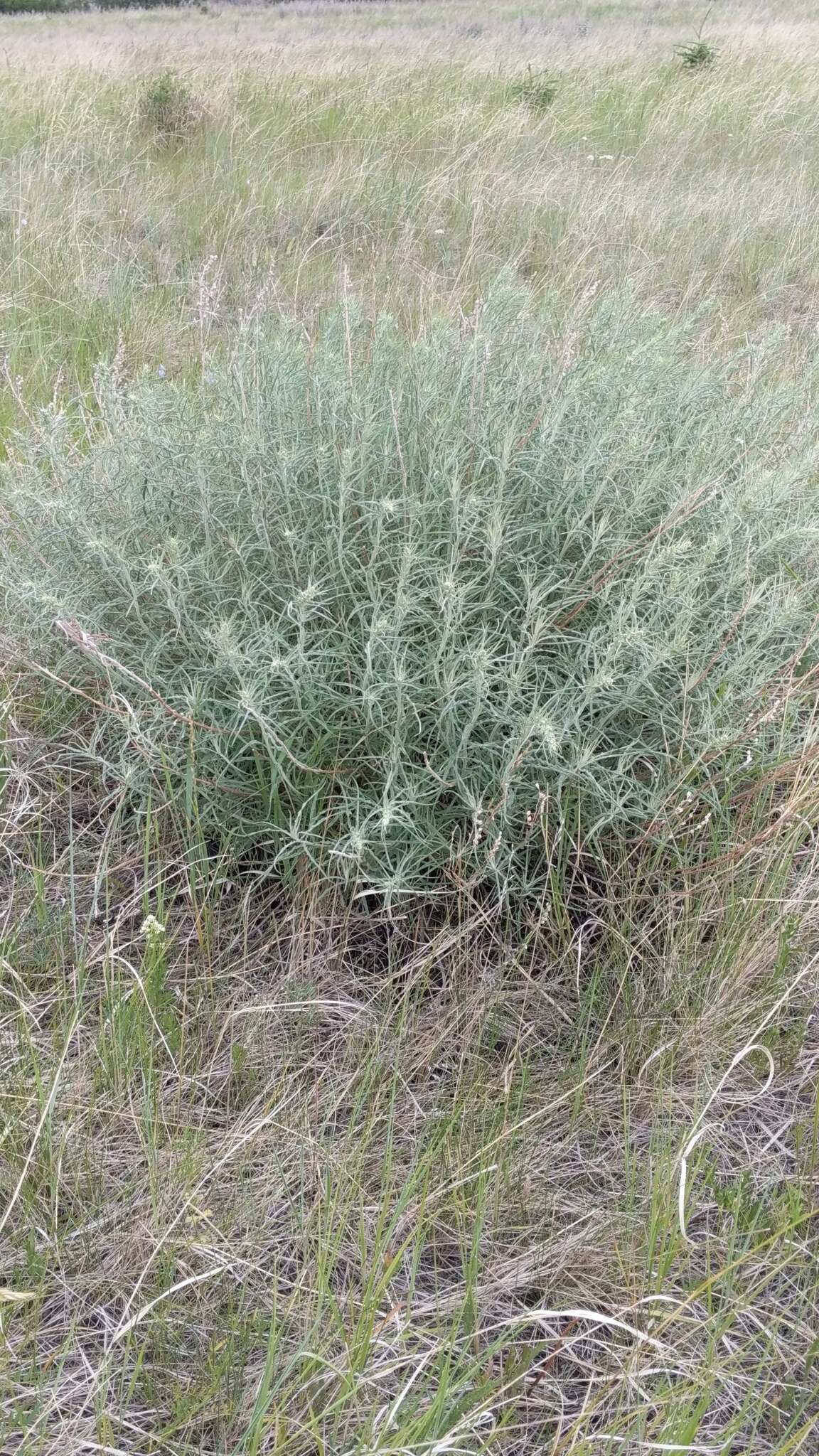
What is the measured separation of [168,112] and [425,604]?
576cm

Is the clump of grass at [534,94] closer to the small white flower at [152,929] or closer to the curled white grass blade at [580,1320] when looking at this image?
the small white flower at [152,929]

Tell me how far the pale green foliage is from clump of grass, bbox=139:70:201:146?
15.4ft

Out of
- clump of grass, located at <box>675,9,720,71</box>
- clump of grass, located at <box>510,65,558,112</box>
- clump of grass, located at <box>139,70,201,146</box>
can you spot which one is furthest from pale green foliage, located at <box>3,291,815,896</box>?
clump of grass, located at <box>675,9,720,71</box>

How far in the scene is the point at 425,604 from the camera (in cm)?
208

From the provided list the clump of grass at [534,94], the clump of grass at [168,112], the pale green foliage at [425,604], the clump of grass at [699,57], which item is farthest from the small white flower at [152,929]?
the clump of grass at [699,57]

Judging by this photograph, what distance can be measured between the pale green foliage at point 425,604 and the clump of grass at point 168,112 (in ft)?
15.4

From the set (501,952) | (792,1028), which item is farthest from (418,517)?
(792,1028)

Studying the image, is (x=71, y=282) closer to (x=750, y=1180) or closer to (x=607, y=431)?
(x=607, y=431)

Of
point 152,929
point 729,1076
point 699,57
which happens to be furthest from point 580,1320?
point 699,57

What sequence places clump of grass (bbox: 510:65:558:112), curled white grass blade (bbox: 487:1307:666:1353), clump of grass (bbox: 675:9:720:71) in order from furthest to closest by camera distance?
clump of grass (bbox: 675:9:720:71) < clump of grass (bbox: 510:65:558:112) < curled white grass blade (bbox: 487:1307:666:1353)

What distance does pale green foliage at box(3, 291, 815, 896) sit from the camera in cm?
182

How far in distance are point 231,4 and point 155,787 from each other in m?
46.4

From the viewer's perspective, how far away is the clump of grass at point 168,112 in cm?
614

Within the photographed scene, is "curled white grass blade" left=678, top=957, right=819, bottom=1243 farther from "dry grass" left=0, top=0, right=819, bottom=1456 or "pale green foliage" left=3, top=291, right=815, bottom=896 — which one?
"pale green foliage" left=3, top=291, right=815, bottom=896
